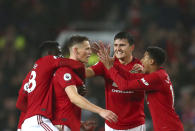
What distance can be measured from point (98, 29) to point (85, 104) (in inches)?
289

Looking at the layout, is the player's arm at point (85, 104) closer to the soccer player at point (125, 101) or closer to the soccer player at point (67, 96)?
the soccer player at point (67, 96)

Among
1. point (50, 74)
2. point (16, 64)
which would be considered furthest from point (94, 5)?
point (50, 74)

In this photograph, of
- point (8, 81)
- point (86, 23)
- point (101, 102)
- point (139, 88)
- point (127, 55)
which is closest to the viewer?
point (139, 88)

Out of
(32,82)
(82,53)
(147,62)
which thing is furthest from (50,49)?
(147,62)

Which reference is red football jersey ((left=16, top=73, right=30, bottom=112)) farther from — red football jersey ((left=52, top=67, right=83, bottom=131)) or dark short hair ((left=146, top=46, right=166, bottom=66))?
dark short hair ((left=146, top=46, right=166, bottom=66))

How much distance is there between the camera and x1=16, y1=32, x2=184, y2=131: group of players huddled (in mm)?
4449

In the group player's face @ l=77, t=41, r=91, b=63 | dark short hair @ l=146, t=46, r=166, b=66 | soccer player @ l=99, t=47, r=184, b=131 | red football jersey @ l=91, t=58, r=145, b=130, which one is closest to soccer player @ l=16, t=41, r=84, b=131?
player's face @ l=77, t=41, r=91, b=63

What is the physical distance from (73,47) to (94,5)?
286 inches

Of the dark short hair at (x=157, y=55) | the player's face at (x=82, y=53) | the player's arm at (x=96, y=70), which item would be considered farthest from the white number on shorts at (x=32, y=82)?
the dark short hair at (x=157, y=55)

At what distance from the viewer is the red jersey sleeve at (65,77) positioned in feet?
14.3

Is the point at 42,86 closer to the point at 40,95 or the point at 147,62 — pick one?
the point at 40,95

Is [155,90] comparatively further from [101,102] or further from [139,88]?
[101,102]

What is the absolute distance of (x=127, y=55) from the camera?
218 inches

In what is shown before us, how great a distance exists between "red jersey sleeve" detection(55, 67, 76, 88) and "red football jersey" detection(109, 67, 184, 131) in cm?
80
